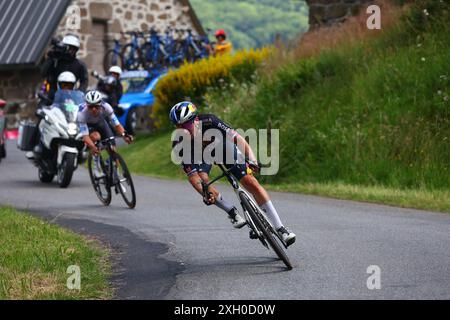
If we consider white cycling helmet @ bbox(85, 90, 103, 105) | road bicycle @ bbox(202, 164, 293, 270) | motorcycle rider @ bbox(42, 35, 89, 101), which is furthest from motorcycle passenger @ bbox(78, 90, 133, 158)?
road bicycle @ bbox(202, 164, 293, 270)

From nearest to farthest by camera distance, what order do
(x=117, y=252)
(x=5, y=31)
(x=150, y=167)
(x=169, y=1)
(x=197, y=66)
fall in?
(x=117, y=252) < (x=150, y=167) < (x=197, y=66) < (x=5, y=31) < (x=169, y=1)

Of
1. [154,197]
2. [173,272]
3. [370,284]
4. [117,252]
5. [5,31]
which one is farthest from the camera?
[5,31]

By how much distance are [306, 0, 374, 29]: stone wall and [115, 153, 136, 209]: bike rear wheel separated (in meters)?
10.4

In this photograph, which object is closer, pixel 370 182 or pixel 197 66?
pixel 370 182

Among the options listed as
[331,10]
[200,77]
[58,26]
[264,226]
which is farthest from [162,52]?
[264,226]

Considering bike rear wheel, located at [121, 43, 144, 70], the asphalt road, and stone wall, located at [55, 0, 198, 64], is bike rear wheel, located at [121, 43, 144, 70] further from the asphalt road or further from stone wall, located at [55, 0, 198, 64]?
the asphalt road

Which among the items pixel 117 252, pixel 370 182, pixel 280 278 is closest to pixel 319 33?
pixel 370 182

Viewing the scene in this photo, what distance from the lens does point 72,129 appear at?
17812mm

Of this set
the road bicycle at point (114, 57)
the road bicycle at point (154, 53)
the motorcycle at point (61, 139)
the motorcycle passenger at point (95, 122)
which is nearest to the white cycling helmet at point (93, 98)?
the motorcycle passenger at point (95, 122)

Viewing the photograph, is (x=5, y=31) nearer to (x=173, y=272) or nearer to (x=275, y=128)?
(x=275, y=128)

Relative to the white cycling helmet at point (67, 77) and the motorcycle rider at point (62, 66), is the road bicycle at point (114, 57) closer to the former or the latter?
the motorcycle rider at point (62, 66)

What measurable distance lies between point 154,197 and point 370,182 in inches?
129

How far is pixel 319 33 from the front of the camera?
23250 mm

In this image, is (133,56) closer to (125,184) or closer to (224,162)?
(125,184)
